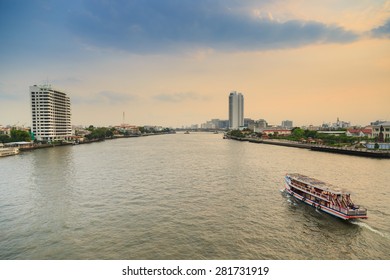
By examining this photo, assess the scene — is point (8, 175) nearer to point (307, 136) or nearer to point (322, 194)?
point (322, 194)

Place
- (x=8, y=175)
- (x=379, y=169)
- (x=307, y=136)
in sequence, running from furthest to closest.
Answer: (x=307, y=136)
(x=379, y=169)
(x=8, y=175)

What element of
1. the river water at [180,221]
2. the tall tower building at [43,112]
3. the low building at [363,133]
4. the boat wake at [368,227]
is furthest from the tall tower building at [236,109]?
the boat wake at [368,227]

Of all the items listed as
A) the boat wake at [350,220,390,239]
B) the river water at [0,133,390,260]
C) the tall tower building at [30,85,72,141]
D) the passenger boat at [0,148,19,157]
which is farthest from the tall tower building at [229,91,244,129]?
the boat wake at [350,220,390,239]

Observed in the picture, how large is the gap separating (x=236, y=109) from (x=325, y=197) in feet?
432

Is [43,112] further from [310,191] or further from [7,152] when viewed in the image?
[310,191]

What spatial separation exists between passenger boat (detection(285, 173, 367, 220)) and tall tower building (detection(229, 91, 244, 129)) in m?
126

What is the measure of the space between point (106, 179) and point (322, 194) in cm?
996

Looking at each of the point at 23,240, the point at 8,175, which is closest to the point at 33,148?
the point at 8,175

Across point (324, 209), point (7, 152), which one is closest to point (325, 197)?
point (324, 209)

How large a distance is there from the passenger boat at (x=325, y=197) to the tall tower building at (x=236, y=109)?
125771 mm

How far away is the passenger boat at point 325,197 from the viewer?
769 centimetres

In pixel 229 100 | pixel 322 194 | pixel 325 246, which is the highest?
pixel 229 100

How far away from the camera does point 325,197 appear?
878 cm

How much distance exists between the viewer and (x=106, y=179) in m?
13.5
